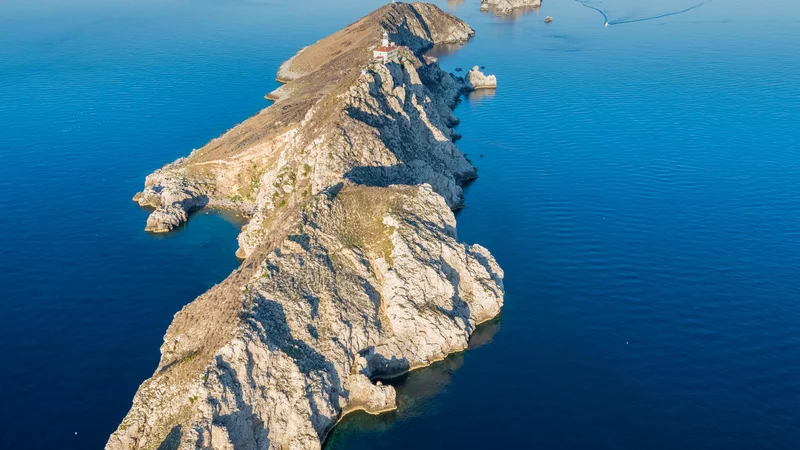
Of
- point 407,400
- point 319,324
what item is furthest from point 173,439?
point 407,400

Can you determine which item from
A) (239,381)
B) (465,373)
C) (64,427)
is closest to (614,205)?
(465,373)

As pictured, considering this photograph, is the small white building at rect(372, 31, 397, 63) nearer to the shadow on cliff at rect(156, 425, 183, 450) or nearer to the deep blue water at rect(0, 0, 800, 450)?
the deep blue water at rect(0, 0, 800, 450)

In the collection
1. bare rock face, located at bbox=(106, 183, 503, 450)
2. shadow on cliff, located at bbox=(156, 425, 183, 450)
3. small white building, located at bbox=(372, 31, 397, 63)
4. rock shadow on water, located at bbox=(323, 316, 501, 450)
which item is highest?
small white building, located at bbox=(372, 31, 397, 63)

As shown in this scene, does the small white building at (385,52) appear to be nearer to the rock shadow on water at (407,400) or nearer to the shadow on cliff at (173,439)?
the rock shadow on water at (407,400)

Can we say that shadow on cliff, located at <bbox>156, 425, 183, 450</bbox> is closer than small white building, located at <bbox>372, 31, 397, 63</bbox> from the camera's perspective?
Yes

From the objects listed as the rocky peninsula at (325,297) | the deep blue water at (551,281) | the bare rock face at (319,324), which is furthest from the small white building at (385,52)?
the bare rock face at (319,324)

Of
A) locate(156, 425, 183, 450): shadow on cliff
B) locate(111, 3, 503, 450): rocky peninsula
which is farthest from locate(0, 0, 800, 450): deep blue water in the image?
locate(156, 425, 183, 450): shadow on cliff

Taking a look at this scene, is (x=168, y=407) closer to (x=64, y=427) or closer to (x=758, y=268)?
(x=64, y=427)

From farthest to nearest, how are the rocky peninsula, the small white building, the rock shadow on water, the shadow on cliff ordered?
the small white building → the rock shadow on water → the rocky peninsula → the shadow on cliff
